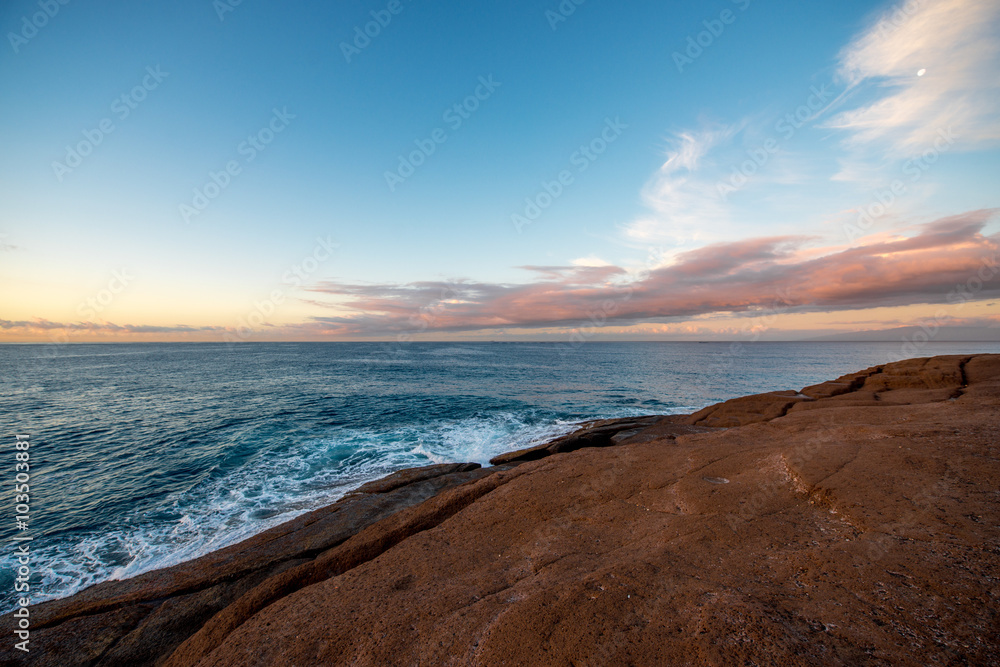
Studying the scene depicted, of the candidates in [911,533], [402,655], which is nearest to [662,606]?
[402,655]

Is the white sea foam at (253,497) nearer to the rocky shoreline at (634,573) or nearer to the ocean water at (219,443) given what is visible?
the ocean water at (219,443)

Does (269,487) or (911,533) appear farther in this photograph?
(269,487)

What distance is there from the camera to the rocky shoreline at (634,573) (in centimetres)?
387

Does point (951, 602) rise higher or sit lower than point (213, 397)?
higher

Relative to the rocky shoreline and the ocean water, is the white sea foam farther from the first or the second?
the rocky shoreline

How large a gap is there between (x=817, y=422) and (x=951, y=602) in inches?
425

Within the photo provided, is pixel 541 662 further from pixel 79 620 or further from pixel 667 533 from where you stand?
pixel 79 620

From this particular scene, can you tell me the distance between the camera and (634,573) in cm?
510

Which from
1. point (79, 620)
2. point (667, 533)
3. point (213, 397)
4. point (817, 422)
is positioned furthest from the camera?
point (213, 397)

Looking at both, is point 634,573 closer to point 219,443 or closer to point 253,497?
point 253,497

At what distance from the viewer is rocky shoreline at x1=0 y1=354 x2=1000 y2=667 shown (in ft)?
12.7

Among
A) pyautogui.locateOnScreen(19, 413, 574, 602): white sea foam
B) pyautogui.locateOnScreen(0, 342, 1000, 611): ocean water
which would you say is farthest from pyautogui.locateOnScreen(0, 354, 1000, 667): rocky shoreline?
pyautogui.locateOnScreen(0, 342, 1000, 611): ocean water

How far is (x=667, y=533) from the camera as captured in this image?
6.35 metres

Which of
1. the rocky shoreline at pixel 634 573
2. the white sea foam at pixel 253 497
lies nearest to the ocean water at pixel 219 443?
the white sea foam at pixel 253 497
